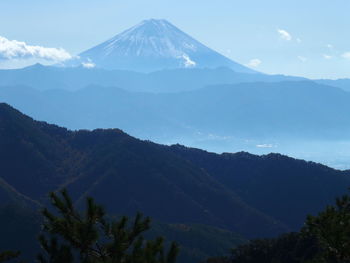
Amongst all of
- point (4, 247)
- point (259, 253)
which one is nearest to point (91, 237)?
point (259, 253)

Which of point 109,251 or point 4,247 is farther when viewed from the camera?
point 4,247

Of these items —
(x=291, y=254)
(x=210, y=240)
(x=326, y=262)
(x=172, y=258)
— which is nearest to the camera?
(x=172, y=258)

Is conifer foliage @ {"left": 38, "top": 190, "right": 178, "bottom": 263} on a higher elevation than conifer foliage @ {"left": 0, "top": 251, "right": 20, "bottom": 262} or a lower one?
higher

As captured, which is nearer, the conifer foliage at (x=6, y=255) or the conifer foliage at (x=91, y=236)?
the conifer foliage at (x=91, y=236)

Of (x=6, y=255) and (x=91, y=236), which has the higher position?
(x=91, y=236)

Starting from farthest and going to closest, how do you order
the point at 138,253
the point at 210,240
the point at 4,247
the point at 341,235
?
the point at 210,240 → the point at 4,247 → the point at 341,235 → the point at 138,253

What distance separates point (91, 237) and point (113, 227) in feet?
2.72

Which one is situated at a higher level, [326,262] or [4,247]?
[326,262]

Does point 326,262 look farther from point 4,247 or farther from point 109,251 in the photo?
point 4,247

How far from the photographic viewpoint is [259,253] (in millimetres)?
73312

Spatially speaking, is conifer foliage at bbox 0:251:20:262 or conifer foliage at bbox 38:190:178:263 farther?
conifer foliage at bbox 0:251:20:262

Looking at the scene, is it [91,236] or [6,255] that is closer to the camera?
[91,236]

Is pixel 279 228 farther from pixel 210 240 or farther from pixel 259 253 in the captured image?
pixel 259 253

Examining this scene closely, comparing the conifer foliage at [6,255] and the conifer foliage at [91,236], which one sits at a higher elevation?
the conifer foliage at [91,236]
